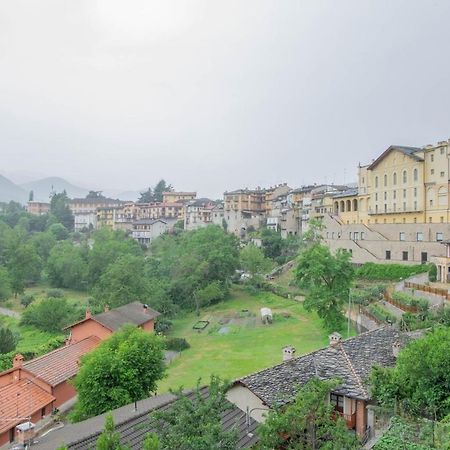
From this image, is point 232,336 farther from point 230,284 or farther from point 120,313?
point 230,284

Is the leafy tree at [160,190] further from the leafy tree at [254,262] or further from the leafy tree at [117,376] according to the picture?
the leafy tree at [117,376]

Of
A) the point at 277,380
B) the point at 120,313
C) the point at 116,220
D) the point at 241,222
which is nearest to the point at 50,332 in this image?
the point at 120,313

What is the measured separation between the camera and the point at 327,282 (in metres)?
35.8

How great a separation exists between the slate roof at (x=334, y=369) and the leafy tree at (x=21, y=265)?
6021 centimetres

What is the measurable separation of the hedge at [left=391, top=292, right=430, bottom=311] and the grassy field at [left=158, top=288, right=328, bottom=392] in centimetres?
650

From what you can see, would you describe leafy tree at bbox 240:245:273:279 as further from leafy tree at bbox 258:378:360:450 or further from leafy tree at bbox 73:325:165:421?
leafy tree at bbox 258:378:360:450

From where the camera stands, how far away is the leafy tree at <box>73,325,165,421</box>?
1877 cm

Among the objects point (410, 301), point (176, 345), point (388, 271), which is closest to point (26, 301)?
point (176, 345)

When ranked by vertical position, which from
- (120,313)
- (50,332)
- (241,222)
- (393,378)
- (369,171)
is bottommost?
(50,332)

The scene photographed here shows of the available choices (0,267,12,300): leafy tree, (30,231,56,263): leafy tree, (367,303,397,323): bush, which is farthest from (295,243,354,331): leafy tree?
(30,231,56,263): leafy tree

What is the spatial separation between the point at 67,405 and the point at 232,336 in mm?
16813

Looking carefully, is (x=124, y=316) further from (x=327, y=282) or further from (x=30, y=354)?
(x=327, y=282)

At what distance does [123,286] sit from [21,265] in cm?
3281

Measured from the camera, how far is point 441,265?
39.3m
